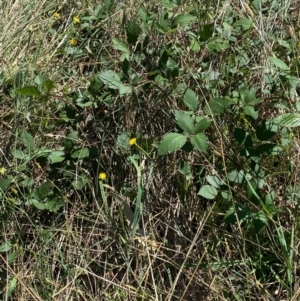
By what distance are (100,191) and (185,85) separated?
17.7 inches

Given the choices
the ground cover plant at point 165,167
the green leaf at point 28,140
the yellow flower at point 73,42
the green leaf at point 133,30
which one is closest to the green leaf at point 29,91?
the ground cover plant at point 165,167

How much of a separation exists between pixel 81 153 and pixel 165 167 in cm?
28

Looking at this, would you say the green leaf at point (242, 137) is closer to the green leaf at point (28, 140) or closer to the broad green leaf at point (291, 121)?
the broad green leaf at point (291, 121)

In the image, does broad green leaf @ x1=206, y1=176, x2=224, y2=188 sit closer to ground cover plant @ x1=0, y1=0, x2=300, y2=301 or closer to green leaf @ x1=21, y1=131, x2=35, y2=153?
ground cover plant @ x1=0, y1=0, x2=300, y2=301

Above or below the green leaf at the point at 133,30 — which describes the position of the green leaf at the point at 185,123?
below

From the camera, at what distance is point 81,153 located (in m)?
2.05

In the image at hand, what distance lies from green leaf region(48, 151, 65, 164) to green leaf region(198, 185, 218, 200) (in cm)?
49

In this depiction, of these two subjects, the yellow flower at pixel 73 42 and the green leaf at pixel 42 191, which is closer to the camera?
the green leaf at pixel 42 191

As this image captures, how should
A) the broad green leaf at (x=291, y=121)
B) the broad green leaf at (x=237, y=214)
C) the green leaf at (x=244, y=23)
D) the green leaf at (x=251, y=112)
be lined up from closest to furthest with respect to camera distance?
the broad green leaf at (x=291, y=121)
the broad green leaf at (x=237, y=214)
the green leaf at (x=251, y=112)
the green leaf at (x=244, y=23)

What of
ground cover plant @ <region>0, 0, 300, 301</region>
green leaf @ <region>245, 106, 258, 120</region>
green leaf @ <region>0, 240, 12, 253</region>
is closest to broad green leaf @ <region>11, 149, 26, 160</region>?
ground cover plant @ <region>0, 0, 300, 301</region>

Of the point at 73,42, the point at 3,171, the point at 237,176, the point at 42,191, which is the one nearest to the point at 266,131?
the point at 237,176

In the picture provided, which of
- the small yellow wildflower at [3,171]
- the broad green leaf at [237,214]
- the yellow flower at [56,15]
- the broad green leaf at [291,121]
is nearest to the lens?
the broad green leaf at [291,121]

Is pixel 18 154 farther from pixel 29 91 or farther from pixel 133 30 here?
pixel 133 30

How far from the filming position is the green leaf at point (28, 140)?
2.06 meters
